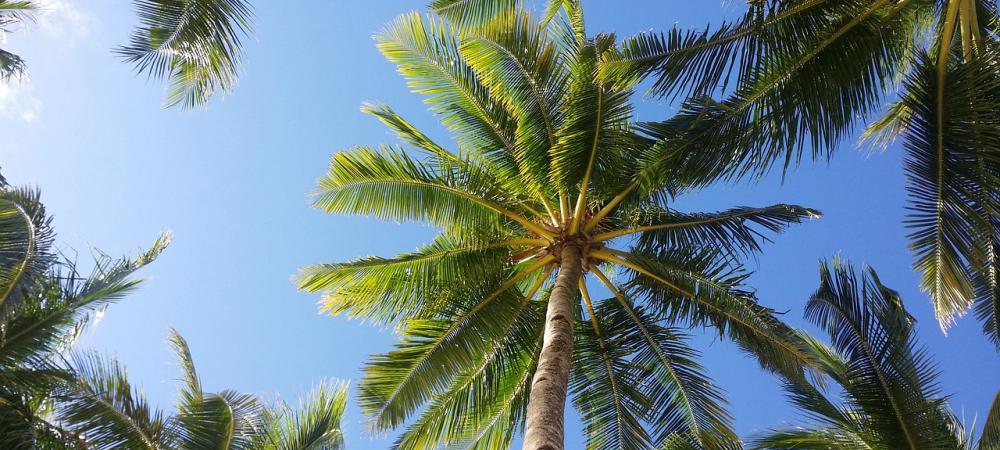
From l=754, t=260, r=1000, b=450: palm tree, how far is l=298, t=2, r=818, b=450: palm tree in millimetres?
632

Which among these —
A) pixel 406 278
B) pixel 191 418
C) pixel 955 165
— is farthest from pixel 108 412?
pixel 955 165

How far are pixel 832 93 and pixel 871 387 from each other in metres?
3.72

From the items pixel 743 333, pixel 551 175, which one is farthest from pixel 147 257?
pixel 743 333

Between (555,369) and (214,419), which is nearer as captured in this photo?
(555,369)

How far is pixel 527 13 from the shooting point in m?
11.0

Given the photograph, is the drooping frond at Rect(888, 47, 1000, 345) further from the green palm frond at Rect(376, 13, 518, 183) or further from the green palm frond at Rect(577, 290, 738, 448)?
the green palm frond at Rect(376, 13, 518, 183)

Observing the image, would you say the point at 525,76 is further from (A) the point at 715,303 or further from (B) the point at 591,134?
(A) the point at 715,303

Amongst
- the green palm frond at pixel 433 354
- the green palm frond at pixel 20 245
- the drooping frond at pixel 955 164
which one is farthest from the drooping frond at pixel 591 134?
the green palm frond at pixel 20 245

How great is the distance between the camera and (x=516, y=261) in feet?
38.1

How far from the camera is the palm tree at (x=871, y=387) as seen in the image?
31.8ft

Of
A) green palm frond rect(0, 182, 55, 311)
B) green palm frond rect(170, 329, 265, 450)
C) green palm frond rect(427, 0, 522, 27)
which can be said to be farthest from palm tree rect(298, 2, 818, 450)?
green palm frond rect(0, 182, 55, 311)

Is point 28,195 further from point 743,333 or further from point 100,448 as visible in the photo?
point 743,333

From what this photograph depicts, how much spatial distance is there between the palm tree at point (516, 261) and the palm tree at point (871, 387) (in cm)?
63

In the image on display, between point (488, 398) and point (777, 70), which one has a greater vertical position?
point (777, 70)
